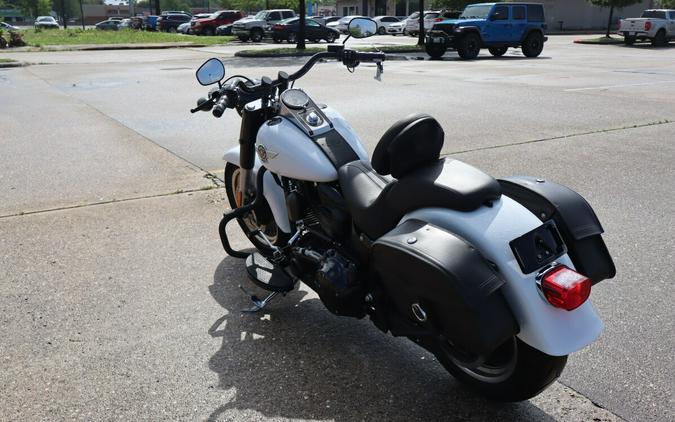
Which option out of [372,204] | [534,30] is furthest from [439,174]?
[534,30]

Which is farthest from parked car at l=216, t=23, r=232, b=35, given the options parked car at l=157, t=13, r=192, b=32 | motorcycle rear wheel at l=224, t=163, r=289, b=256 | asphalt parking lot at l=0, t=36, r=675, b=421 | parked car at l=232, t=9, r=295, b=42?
motorcycle rear wheel at l=224, t=163, r=289, b=256

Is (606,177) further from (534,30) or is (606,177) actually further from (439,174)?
(534,30)

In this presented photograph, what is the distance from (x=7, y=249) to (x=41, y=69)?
54.4 feet

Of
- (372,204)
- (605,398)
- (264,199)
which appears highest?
(372,204)

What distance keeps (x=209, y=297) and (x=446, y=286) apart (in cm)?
205

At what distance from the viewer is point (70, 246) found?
4438 mm

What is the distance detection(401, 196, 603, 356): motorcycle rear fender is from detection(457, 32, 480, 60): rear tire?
68.1 feet

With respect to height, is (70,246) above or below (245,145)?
below

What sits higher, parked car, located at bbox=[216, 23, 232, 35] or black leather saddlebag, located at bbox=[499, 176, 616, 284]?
parked car, located at bbox=[216, 23, 232, 35]

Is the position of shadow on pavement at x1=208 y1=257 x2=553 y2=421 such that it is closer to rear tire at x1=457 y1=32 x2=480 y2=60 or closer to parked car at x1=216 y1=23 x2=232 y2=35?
rear tire at x1=457 y1=32 x2=480 y2=60

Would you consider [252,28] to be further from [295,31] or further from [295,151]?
[295,151]

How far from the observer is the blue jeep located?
21.9 meters

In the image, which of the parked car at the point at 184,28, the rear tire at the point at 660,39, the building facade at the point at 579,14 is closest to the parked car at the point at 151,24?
the parked car at the point at 184,28

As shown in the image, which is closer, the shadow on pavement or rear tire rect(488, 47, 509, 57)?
the shadow on pavement
